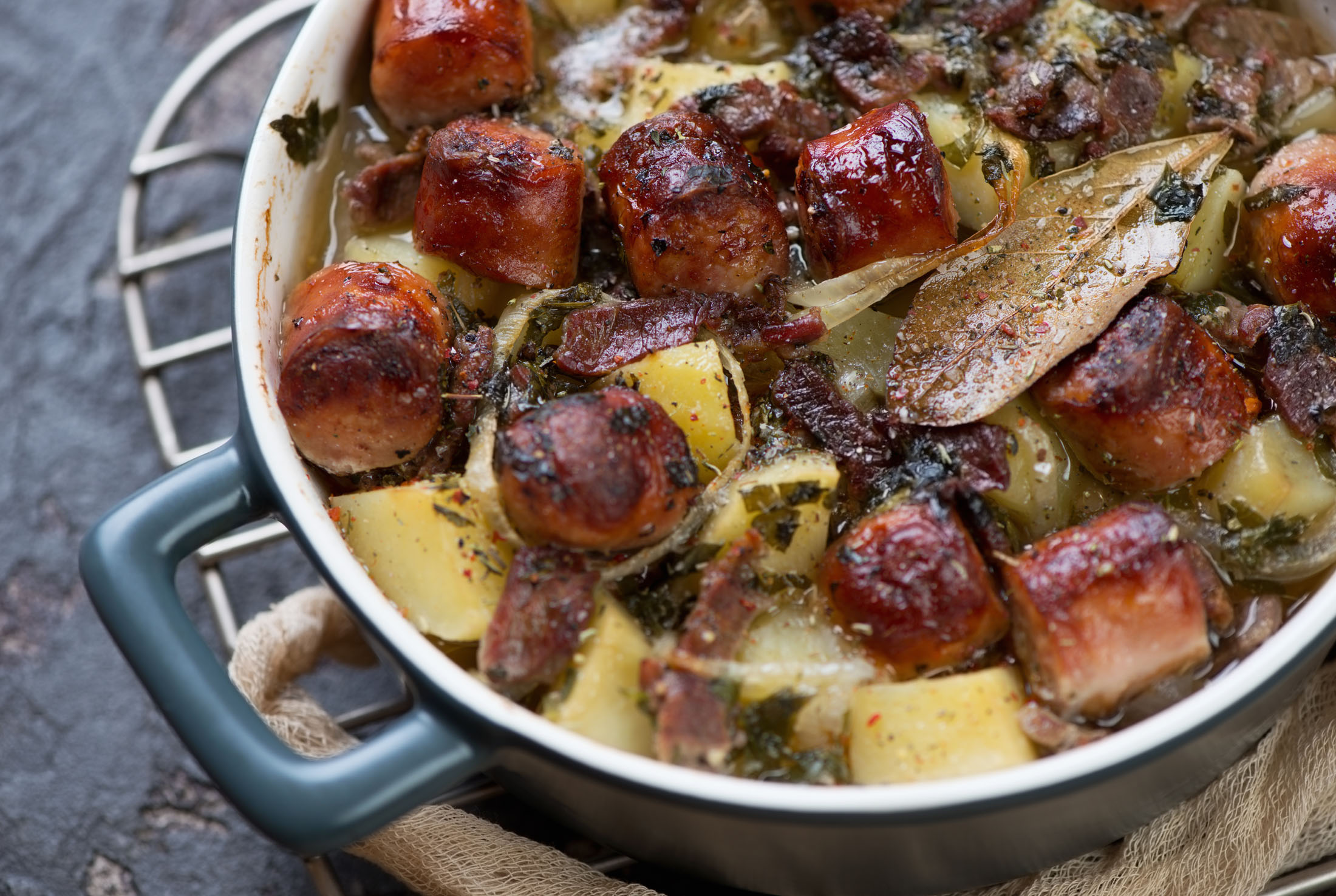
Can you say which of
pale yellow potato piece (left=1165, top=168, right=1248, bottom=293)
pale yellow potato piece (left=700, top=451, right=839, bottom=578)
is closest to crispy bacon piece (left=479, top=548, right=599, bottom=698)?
pale yellow potato piece (left=700, top=451, right=839, bottom=578)

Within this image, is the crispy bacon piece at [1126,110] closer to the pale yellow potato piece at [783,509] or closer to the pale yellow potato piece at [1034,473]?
the pale yellow potato piece at [1034,473]

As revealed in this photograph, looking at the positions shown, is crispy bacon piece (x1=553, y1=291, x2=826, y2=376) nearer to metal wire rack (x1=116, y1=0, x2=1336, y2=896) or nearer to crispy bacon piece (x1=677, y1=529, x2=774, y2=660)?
crispy bacon piece (x1=677, y1=529, x2=774, y2=660)

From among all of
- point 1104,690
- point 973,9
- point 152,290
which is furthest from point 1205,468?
point 152,290

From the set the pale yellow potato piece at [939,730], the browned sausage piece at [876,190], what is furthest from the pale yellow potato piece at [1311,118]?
the pale yellow potato piece at [939,730]

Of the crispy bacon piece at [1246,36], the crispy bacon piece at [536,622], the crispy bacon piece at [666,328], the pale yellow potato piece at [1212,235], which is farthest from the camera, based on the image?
the crispy bacon piece at [1246,36]

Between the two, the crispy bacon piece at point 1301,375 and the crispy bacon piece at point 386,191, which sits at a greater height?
the crispy bacon piece at point 386,191

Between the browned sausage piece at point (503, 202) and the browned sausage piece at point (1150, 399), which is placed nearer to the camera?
the browned sausage piece at point (1150, 399)

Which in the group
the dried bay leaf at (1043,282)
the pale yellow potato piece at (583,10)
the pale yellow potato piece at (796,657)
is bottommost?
the pale yellow potato piece at (796,657)
